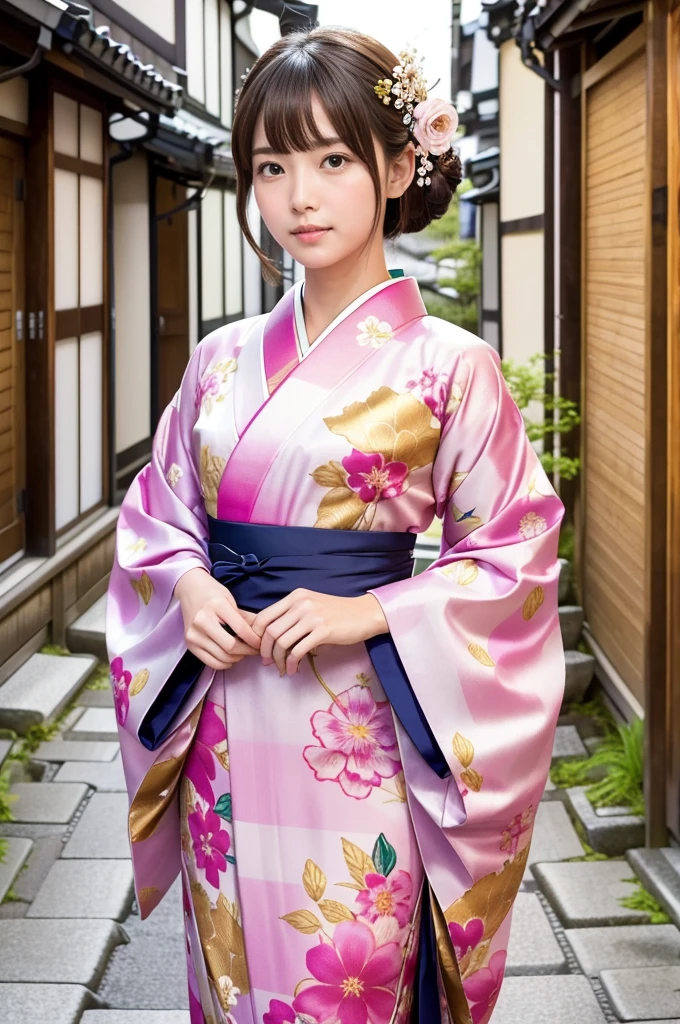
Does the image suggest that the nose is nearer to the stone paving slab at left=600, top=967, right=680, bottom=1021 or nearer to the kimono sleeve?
the kimono sleeve

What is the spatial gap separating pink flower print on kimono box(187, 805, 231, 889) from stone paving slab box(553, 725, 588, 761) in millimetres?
3766

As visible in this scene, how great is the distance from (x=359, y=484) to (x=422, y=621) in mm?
274

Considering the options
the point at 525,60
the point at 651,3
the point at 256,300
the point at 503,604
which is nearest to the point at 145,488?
the point at 503,604

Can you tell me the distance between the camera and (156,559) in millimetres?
2514

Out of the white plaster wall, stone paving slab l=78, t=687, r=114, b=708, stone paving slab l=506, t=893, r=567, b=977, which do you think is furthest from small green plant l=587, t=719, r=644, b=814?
the white plaster wall

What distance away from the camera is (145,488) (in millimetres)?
2689

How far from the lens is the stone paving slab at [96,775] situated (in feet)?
19.0

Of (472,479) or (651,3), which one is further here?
(651,3)

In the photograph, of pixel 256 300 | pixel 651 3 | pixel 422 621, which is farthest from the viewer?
pixel 256 300

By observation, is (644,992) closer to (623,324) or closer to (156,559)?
(156,559)

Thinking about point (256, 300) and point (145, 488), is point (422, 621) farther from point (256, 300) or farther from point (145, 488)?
point (256, 300)

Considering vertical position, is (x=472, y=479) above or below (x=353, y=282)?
below

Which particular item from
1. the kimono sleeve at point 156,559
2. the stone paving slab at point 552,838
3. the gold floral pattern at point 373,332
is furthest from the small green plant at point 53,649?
the gold floral pattern at point 373,332

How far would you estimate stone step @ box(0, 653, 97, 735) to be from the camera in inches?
250
